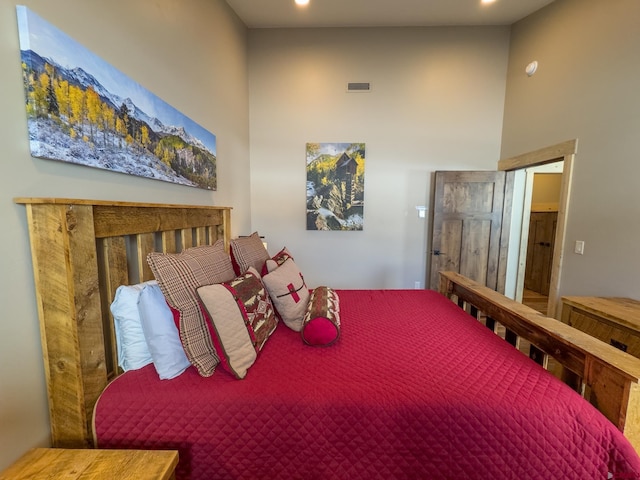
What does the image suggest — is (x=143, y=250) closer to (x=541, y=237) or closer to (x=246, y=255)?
(x=246, y=255)

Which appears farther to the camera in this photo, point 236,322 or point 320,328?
point 320,328

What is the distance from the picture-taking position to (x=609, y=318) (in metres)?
1.61

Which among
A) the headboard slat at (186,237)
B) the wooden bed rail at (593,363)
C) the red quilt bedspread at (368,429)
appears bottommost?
the red quilt bedspread at (368,429)

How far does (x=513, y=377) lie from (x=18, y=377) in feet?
5.83

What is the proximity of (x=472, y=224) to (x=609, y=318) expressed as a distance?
5.63 ft

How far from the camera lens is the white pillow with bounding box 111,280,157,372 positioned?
3.53 feet

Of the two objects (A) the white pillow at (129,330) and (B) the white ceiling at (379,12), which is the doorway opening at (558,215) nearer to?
(B) the white ceiling at (379,12)

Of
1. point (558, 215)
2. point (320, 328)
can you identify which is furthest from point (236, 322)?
point (558, 215)

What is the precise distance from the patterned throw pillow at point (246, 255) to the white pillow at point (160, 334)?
2.00 ft

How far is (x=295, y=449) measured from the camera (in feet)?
3.05

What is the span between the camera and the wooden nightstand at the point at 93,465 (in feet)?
2.41

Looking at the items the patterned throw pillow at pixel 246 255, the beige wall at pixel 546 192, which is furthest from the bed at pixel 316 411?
the beige wall at pixel 546 192

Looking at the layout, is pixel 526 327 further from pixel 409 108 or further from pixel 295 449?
pixel 409 108

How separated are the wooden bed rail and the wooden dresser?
0.65 meters
